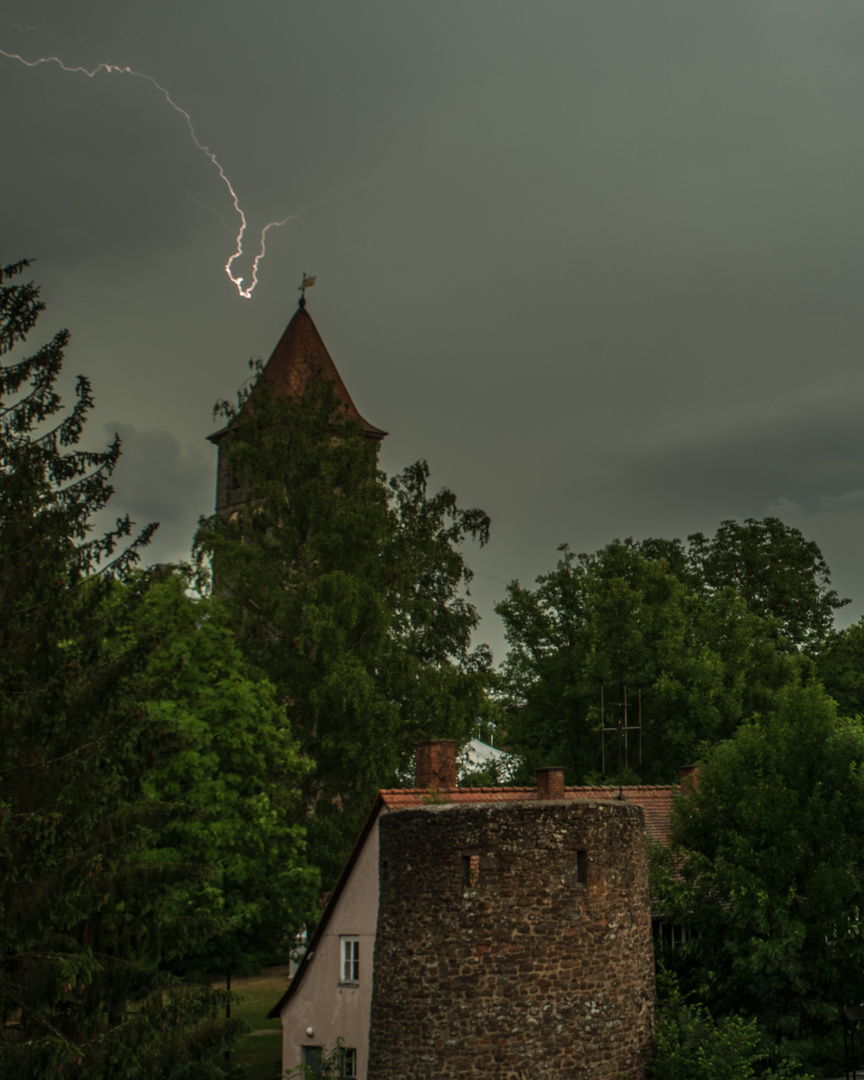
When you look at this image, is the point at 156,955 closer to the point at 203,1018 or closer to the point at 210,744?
the point at 203,1018

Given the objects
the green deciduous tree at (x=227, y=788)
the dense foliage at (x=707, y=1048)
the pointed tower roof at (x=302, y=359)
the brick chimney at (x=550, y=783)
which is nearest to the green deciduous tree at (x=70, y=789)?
the green deciduous tree at (x=227, y=788)

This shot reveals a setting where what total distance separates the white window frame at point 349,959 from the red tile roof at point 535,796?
2.62 m

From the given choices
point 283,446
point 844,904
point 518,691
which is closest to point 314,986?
point 844,904

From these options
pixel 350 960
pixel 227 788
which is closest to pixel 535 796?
pixel 350 960

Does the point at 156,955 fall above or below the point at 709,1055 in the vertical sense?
above

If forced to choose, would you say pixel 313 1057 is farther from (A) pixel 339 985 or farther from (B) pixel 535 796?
(B) pixel 535 796

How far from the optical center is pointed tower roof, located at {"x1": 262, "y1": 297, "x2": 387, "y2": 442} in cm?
4691

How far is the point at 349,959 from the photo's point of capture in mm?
20812

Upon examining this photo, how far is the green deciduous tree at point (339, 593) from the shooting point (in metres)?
28.2

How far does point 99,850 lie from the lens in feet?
50.2

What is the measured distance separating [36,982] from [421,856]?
5142mm

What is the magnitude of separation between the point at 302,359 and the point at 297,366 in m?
0.60

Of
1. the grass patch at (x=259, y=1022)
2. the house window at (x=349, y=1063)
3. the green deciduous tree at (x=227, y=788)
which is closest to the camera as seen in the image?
the house window at (x=349, y=1063)

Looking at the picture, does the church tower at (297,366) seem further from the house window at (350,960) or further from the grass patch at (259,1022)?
the house window at (350,960)
